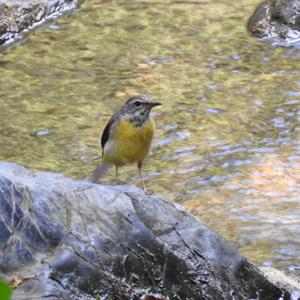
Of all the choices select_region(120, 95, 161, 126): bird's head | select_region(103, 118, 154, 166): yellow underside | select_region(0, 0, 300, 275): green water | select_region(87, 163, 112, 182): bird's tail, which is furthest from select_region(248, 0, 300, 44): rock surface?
select_region(103, 118, 154, 166): yellow underside

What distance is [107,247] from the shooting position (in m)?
5.53

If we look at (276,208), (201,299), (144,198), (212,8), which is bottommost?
Result: (212,8)

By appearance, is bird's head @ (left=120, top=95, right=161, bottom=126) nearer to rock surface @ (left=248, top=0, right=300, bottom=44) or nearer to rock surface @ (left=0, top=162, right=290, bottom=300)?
rock surface @ (left=0, top=162, right=290, bottom=300)

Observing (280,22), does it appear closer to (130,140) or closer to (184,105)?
(184,105)

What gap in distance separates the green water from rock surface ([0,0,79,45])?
0.92ft

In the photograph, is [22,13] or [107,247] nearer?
[107,247]

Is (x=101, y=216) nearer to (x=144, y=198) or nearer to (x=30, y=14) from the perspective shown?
(x=144, y=198)

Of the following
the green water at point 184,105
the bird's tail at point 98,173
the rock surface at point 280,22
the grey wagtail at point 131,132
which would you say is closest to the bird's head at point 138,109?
the grey wagtail at point 131,132

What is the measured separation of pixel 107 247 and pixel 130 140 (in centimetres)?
152

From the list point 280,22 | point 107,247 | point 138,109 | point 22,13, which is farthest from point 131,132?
point 22,13

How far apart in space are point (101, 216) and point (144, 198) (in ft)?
1.43

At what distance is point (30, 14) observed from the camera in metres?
13.9

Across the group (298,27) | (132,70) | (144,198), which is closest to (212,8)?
(298,27)

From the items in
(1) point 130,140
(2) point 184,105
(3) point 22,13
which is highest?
(1) point 130,140
